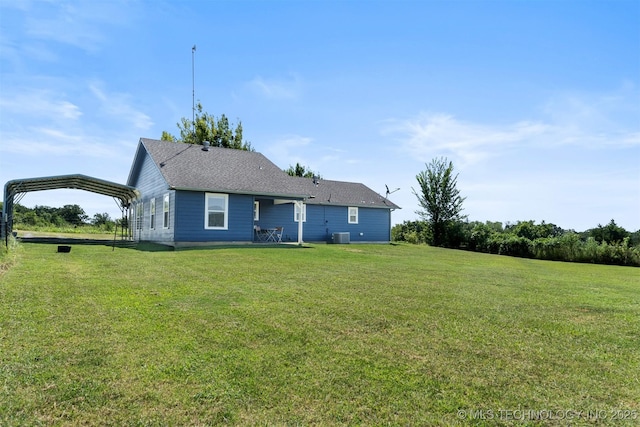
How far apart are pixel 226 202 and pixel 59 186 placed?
26.2 feet

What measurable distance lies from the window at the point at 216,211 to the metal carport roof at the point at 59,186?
12.7 ft

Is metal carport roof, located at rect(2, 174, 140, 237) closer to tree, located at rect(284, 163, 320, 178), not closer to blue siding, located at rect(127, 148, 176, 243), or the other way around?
blue siding, located at rect(127, 148, 176, 243)

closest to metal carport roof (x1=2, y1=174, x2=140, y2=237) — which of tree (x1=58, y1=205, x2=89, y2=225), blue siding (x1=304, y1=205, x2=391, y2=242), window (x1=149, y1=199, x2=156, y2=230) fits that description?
window (x1=149, y1=199, x2=156, y2=230)

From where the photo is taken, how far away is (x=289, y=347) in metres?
3.77

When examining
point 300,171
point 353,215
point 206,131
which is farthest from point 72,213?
point 353,215

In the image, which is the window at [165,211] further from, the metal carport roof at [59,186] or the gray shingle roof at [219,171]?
the metal carport roof at [59,186]

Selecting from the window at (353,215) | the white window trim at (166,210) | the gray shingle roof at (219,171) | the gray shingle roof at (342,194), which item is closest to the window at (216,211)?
the gray shingle roof at (219,171)

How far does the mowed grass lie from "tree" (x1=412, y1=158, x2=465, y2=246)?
73.7 ft

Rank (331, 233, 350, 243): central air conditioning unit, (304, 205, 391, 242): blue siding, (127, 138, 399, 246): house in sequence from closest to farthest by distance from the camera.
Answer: (127, 138, 399, 246): house, (331, 233, 350, 243): central air conditioning unit, (304, 205, 391, 242): blue siding

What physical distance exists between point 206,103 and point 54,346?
34.5 m

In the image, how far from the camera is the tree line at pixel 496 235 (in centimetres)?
1933

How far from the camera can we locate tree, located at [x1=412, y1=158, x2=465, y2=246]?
2878 centimetres

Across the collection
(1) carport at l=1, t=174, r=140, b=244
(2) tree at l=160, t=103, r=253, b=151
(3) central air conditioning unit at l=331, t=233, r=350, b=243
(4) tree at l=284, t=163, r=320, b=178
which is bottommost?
(3) central air conditioning unit at l=331, t=233, r=350, b=243

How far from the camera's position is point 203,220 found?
16.6 m
